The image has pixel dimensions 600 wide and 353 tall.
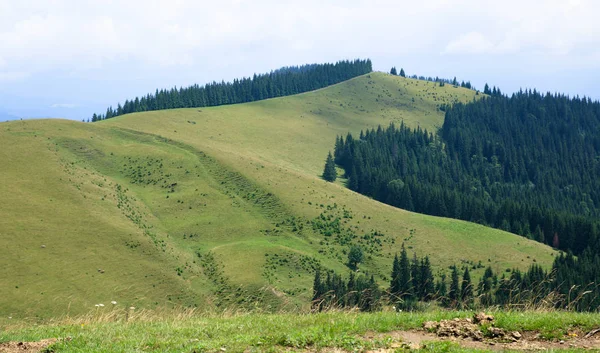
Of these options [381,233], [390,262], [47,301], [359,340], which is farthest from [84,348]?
[381,233]

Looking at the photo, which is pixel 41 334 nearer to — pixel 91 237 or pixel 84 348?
pixel 84 348

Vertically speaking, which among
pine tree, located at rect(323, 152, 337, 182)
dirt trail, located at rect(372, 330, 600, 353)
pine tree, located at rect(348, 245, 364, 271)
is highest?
dirt trail, located at rect(372, 330, 600, 353)

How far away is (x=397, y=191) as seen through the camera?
165750 millimetres

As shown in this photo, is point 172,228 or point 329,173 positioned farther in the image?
point 329,173

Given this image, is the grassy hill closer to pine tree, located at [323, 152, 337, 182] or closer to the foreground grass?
pine tree, located at [323, 152, 337, 182]

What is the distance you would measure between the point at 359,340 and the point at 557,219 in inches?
5993

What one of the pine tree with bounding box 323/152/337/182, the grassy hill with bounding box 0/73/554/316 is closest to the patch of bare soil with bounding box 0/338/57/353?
the grassy hill with bounding box 0/73/554/316

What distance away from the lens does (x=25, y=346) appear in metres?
11.8

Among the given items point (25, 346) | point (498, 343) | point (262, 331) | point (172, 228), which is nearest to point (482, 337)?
point (498, 343)

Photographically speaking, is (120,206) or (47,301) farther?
(120,206)

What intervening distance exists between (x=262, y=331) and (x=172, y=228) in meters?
89.4

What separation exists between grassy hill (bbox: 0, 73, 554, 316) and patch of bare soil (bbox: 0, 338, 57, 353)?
42.6 m

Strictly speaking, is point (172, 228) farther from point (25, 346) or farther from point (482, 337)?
point (482, 337)

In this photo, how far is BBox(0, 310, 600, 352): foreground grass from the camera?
10992 mm
